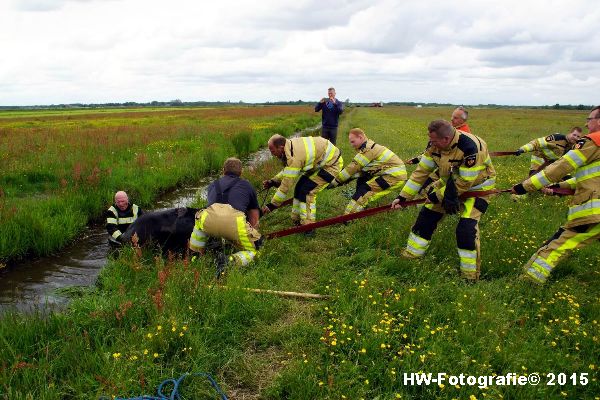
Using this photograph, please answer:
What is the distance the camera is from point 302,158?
654 cm

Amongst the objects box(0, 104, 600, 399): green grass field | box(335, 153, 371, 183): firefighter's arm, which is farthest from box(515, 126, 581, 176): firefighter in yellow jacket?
box(335, 153, 371, 183): firefighter's arm

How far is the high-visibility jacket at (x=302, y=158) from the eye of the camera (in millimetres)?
6492

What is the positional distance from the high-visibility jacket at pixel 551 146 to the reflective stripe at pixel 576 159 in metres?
4.49

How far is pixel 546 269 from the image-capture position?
470 centimetres

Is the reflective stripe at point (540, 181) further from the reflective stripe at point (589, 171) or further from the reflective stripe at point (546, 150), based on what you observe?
the reflective stripe at point (546, 150)

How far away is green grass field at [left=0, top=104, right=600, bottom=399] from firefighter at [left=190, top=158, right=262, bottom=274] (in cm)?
32

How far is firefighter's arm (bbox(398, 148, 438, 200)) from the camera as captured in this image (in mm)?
5406

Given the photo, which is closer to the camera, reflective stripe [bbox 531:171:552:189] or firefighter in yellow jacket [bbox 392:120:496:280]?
reflective stripe [bbox 531:171:552:189]

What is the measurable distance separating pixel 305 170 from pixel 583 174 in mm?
3892

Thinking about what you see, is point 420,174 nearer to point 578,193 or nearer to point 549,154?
point 578,193

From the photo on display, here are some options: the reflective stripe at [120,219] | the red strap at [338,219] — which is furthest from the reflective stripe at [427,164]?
the reflective stripe at [120,219]

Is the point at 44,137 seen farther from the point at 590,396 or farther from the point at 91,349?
the point at 590,396

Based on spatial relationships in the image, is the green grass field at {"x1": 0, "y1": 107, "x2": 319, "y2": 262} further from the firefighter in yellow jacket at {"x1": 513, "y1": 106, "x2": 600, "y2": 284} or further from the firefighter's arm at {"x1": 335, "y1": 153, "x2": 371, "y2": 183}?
the firefighter in yellow jacket at {"x1": 513, "y1": 106, "x2": 600, "y2": 284}

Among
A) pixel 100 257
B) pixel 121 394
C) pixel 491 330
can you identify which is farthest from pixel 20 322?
pixel 491 330
